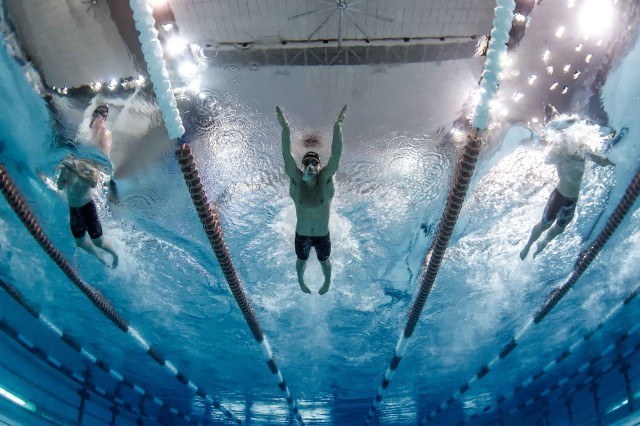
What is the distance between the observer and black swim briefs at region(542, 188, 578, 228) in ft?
18.5

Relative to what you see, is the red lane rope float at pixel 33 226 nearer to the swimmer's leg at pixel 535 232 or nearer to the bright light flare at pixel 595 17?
the bright light flare at pixel 595 17

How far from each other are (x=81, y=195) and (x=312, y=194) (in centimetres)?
313

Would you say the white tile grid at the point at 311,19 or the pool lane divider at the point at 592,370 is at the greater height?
the white tile grid at the point at 311,19

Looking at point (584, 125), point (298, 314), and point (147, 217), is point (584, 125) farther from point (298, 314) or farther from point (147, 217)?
point (298, 314)

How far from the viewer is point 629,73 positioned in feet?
15.3

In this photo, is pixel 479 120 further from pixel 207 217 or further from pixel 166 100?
pixel 207 217

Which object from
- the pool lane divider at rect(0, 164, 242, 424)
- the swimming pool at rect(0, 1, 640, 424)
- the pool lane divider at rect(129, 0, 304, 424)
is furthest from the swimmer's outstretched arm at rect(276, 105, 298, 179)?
the pool lane divider at rect(0, 164, 242, 424)

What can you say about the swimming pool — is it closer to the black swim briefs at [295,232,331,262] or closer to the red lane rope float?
the red lane rope float

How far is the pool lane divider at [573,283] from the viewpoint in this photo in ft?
17.4

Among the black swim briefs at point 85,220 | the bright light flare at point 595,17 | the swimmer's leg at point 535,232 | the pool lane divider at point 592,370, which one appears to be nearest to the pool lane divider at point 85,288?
the black swim briefs at point 85,220

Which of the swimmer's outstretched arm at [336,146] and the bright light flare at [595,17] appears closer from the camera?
the swimmer's outstretched arm at [336,146]

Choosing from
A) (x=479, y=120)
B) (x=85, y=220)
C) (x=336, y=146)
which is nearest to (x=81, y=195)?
(x=85, y=220)

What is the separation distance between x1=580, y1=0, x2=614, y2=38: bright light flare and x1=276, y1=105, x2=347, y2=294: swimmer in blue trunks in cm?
248

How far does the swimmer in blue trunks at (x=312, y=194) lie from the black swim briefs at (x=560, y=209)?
2.93 m
